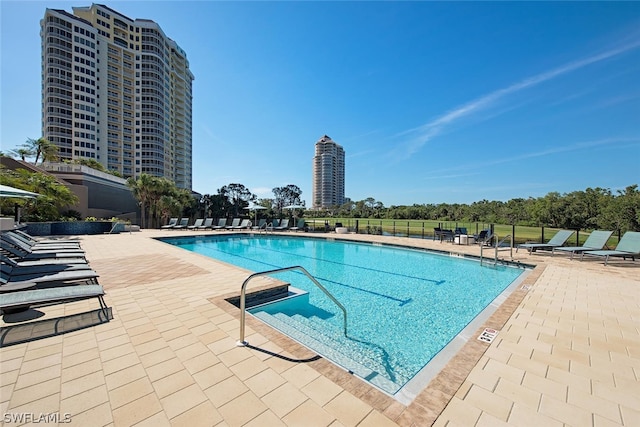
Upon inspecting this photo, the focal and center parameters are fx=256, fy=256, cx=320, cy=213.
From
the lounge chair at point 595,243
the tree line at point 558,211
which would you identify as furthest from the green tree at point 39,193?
the tree line at point 558,211

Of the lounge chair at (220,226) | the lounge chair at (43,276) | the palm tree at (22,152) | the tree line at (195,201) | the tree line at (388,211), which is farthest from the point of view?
the palm tree at (22,152)

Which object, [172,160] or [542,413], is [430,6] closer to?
[542,413]

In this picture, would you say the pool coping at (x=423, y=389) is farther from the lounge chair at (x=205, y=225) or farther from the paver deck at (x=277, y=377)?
the lounge chair at (x=205, y=225)

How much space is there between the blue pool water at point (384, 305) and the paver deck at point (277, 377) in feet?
1.64

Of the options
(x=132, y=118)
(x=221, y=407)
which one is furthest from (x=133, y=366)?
(x=132, y=118)

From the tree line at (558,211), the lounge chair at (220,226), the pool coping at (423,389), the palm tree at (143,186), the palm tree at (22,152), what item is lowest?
the pool coping at (423,389)

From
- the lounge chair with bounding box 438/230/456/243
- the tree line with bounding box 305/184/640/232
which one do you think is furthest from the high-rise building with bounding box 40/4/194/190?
the lounge chair with bounding box 438/230/456/243

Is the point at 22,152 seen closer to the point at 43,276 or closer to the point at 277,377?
the point at 43,276

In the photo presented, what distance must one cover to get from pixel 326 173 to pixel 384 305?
80.7 meters

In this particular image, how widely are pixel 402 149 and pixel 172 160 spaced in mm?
50626

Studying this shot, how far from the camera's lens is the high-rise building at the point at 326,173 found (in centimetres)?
8419

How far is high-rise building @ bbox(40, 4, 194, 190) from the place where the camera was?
4231 centimetres

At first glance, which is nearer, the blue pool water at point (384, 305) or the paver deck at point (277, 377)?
the paver deck at point (277, 377)

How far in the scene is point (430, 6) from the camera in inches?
364
